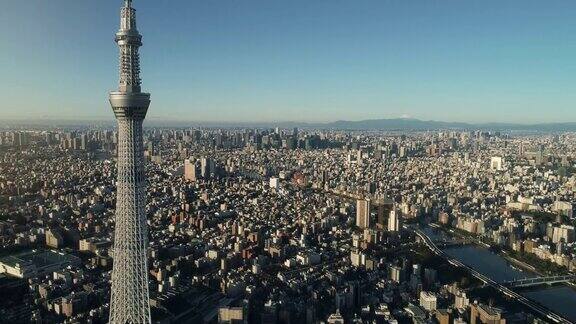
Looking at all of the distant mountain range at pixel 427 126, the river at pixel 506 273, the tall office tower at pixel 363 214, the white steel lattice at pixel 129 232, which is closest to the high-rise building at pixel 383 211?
the tall office tower at pixel 363 214

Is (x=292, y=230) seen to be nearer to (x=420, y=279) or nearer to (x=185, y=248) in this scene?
(x=185, y=248)

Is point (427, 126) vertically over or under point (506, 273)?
over

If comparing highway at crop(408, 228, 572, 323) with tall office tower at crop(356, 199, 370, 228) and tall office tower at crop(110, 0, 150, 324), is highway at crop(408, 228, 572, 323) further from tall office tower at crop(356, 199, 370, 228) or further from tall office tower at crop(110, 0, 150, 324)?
tall office tower at crop(110, 0, 150, 324)

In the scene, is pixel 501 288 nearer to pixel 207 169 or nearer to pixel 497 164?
pixel 207 169

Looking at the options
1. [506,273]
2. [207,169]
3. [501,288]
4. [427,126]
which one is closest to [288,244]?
[501,288]

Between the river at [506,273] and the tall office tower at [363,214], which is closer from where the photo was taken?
the river at [506,273]

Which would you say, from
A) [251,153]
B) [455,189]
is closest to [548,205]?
[455,189]

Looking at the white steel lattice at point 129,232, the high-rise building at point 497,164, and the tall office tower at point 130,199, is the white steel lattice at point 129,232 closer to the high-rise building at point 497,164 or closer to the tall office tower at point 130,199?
the tall office tower at point 130,199
